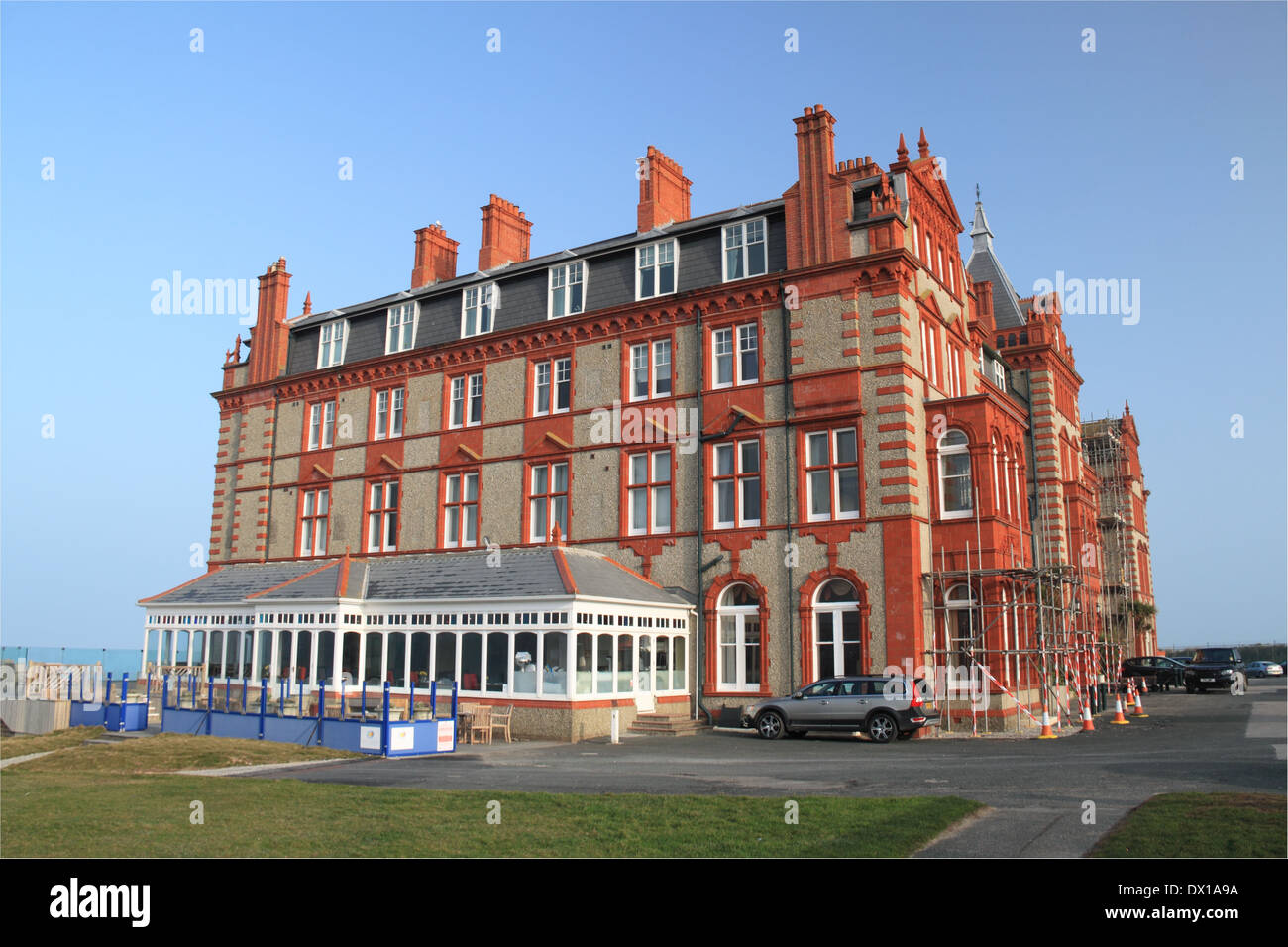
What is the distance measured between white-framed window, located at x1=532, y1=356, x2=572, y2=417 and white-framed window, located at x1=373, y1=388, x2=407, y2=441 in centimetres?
626

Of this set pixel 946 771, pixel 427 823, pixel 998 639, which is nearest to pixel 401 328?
pixel 998 639

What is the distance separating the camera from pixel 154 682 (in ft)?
111

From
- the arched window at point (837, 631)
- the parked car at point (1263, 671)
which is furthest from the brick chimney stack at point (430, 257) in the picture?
the parked car at point (1263, 671)

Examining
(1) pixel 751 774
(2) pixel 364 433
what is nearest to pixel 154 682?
(2) pixel 364 433

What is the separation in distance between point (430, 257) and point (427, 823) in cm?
3469

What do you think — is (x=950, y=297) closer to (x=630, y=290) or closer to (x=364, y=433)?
(x=630, y=290)

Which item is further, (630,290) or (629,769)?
(630,290)

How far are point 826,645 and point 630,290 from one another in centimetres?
1326

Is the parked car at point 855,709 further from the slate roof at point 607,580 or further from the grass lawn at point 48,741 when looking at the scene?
the grass lawn at point 48,741

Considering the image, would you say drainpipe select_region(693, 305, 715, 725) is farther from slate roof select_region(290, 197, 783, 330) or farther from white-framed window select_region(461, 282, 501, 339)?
white-framed window select_region(461, 282, 501, 339)

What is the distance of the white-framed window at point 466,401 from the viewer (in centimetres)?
3578

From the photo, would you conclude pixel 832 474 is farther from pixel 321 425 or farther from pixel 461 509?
pixel 321 425

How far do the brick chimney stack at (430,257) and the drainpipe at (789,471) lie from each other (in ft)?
62.8

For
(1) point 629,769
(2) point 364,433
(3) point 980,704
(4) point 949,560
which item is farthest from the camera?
(2) point 364,433
